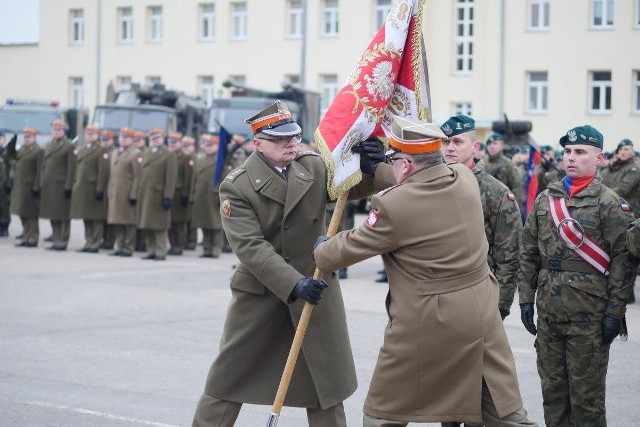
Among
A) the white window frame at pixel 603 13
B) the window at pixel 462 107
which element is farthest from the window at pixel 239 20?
the white window frame at pixel 603 13

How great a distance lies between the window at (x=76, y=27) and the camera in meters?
51.5

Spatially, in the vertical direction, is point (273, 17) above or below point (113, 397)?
above

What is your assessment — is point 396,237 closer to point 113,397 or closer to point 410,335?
point 410,335

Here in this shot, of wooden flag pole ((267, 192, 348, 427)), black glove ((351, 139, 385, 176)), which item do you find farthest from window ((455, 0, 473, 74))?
wooden flag pole ((267, 192, 348, 427))

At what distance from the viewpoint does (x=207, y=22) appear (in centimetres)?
4797

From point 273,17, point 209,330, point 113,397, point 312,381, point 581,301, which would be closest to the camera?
point 312,381

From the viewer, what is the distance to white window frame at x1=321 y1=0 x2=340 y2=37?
44125 mm

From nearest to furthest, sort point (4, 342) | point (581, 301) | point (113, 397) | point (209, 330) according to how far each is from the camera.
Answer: point (581, 301) < point (113, 397) < point (4, 342) < point (209, 330)

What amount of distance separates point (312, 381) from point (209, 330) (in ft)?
17.4

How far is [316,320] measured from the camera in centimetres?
610

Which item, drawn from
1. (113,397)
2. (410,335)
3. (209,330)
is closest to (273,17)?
(209,330)

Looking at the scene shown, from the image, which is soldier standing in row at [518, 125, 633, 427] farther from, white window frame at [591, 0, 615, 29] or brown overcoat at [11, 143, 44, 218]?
white window frame at [591, 0, 615, 29]

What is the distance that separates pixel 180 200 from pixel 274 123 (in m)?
13.9

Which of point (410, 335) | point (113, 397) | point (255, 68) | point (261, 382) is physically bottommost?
point (113, 397)
